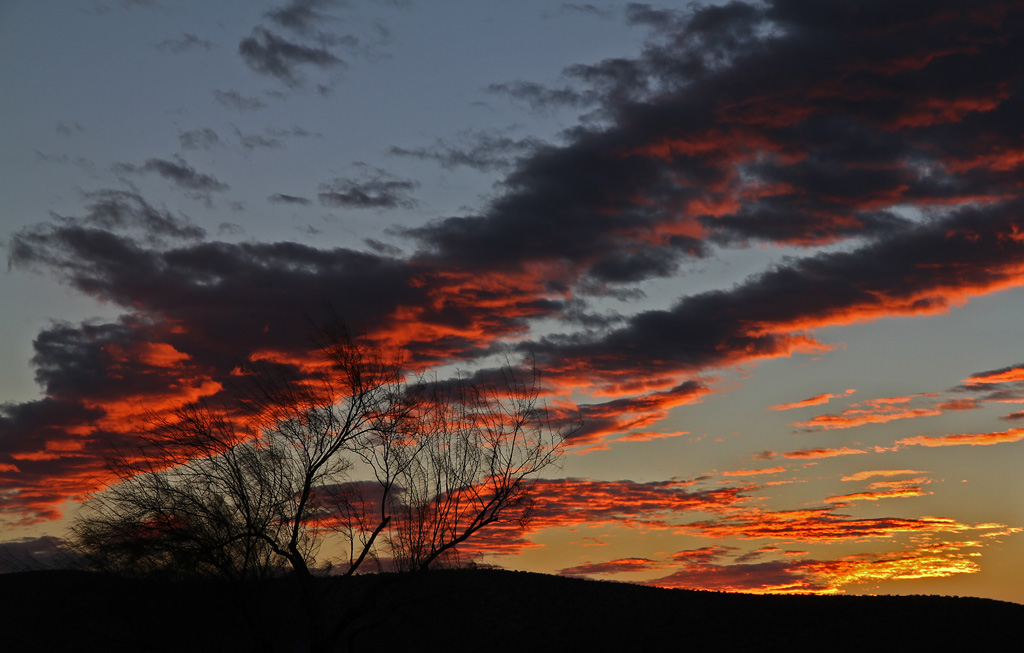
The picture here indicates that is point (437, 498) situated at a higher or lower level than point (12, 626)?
higher

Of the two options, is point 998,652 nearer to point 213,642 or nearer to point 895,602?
point 895,602

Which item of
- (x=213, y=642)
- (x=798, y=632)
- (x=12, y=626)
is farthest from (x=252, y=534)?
(x=12, y=626)

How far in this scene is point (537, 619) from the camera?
55188 mm

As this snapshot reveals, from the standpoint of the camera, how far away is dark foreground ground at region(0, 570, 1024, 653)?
31078mm

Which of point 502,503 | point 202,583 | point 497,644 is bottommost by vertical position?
point 497,644

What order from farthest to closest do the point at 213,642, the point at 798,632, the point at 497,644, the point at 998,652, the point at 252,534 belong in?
the point at 497,644
the point at 798,632
the point at 213,642
the point at 998,652
the point at 252,534

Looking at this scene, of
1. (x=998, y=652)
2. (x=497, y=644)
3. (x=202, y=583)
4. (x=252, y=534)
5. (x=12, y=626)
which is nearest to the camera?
(x=252, y=534)

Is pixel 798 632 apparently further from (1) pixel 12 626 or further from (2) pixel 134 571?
(1) pixel 12 626

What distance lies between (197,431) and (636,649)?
30.5 meters

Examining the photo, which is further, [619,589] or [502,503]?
[619,589]

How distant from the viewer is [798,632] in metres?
46.4

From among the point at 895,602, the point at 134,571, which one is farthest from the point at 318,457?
the point at 895,602

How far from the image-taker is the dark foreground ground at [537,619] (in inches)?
1224

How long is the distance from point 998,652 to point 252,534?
34.2 meters
